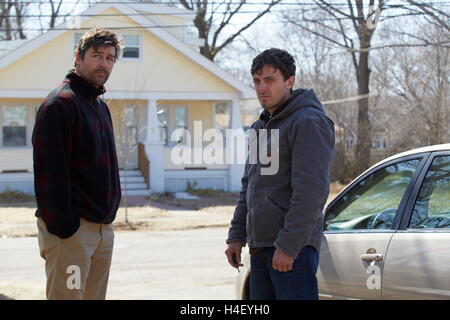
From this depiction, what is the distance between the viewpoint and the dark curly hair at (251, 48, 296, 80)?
12.5ft

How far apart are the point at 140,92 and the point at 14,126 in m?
4.78

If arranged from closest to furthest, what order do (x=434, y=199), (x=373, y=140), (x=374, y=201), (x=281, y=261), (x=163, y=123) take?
(x=281, y=261)
(x=434, y=199)
(x=374, y=201)
(x=163, y=123)
(x=373, y=140)

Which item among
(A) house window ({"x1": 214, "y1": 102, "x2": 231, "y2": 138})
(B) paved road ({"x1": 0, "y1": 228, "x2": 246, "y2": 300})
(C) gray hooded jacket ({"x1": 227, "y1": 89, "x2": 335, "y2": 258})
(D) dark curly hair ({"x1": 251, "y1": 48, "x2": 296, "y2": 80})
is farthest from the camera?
(A) house window ({"x1": 214, "y1": 102, "x2": 231, "y2": 138})

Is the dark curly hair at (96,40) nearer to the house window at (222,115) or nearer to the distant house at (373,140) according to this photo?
the house window at (222,115)

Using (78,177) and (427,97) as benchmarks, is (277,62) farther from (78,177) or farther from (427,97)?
(427,97)

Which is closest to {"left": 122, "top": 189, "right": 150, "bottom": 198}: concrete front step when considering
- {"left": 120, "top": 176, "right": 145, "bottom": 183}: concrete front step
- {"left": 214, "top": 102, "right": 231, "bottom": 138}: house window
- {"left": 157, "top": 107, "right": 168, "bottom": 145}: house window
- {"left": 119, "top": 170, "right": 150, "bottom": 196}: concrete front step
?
{"left": 119, "top": 170, "right": 150, "bottom": 196}: concrete front step

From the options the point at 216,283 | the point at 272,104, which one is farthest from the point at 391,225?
the point at 216,283

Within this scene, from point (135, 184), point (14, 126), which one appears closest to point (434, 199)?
point (135, 184)

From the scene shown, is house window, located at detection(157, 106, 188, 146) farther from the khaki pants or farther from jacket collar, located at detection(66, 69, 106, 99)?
the khaki pants

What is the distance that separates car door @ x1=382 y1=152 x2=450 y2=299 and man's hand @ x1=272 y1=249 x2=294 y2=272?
1.08m

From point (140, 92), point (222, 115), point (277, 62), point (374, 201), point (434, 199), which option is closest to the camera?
point (277, 62)

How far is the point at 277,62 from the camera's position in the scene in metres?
3.80

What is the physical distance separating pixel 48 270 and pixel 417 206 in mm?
2375

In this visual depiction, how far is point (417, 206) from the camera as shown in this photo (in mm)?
4512
